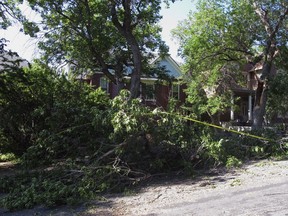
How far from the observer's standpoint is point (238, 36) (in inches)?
758

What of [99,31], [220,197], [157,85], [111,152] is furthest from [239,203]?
[157,85]

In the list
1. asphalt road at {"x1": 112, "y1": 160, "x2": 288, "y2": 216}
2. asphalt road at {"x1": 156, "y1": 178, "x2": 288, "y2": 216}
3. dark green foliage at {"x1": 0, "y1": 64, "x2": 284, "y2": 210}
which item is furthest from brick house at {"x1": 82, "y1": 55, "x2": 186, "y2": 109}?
asphalt road at {"x1": 156, "y1": 178, "x2": 288, "y2": 216}

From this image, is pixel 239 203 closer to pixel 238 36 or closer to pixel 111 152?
pixel 111 152

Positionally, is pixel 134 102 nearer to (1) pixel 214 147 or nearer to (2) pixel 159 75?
(1) pixel 214 147

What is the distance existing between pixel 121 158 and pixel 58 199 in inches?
71.7

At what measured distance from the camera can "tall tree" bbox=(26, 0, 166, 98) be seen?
49.3 ft

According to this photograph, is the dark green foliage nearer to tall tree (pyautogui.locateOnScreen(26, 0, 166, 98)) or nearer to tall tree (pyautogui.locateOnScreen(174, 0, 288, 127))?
tall tree (pyautogui.locateOnScreen(26, 0, 166, 98))

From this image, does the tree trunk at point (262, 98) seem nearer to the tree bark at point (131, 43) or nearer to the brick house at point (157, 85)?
the brick house at point (157, 85)

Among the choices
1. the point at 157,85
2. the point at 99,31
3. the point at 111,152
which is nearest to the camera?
the point at 111,152

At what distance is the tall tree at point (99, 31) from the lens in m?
15.0

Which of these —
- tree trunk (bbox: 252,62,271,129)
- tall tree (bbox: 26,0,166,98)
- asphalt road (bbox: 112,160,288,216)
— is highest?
tall tree (bbox: 26,0,166,98)

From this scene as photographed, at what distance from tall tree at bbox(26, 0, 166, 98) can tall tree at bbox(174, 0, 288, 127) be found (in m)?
3.33

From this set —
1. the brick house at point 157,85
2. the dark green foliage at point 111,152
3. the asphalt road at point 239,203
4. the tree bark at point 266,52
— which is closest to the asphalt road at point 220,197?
the asphalt road at point 239,203

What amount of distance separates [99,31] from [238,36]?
25.0ft
